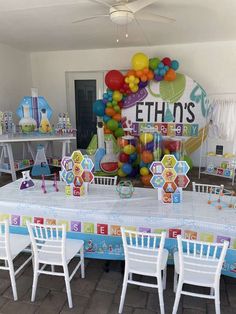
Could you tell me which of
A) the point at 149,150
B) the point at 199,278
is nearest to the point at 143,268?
the point at 199,278

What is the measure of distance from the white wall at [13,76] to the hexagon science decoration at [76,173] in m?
3.37

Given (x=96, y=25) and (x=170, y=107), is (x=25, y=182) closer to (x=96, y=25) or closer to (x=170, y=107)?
(x=96, y=25)

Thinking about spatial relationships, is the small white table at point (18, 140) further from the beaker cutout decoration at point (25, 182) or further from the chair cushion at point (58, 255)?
the chair cushion at point (58, 255)

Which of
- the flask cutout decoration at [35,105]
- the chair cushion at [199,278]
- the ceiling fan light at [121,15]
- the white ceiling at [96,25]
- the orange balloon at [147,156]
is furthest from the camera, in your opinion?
the flask cutout decoration at [35,105]

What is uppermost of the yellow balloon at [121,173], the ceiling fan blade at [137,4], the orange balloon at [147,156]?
the ceiling fan blade at [137,4]

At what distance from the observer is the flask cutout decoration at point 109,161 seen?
4699 mm

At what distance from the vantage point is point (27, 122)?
4.67 metres

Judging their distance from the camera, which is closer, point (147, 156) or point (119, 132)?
point (147, 156)

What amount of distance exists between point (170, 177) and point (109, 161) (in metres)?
2.60

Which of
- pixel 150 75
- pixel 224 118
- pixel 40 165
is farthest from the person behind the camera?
pixel 40 165

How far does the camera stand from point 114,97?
4.77m

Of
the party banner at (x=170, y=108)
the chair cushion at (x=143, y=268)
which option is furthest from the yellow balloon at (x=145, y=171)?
the chair cushion at (x=143, y=268)

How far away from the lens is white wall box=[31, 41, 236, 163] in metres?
4.78

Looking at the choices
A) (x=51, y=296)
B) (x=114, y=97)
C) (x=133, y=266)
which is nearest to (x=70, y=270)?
(x=51, y=296)
